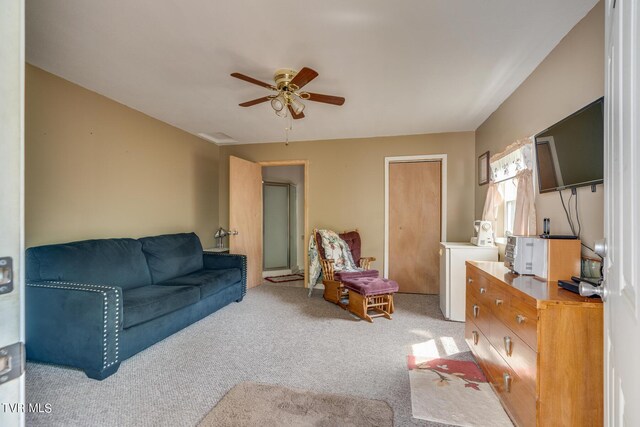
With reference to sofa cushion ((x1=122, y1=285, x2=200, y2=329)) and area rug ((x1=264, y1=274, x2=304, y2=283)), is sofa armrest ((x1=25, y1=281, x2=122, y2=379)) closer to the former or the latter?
sofa cushion ((x1=122, y1=285, x2=200, y2=329))

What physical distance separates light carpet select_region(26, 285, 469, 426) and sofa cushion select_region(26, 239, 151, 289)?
0.68m

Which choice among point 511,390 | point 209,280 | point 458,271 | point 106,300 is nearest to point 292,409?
point 511,390

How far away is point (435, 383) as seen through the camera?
6.79ft

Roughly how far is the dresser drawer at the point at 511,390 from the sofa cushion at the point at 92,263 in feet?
10.3

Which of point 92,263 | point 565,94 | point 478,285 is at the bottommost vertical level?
point 478,285

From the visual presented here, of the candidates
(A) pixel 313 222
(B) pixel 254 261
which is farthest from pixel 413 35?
(B) pixel 254 261

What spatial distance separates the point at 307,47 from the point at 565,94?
1.80m

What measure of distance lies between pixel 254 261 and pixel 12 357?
4.44 metres

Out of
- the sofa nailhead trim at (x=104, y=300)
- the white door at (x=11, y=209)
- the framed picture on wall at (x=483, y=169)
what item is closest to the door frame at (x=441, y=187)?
the framed picture on wall at (x=483, y=169)

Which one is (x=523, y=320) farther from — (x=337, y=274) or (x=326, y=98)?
(x=337, y=274)

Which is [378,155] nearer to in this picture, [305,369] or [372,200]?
[372,200]

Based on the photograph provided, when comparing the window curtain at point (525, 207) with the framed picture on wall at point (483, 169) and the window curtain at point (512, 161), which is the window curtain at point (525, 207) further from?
the framed picture on wall at point (483, 169)

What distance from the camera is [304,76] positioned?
7.20ft

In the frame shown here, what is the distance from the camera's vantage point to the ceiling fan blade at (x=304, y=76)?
2.10 meters
